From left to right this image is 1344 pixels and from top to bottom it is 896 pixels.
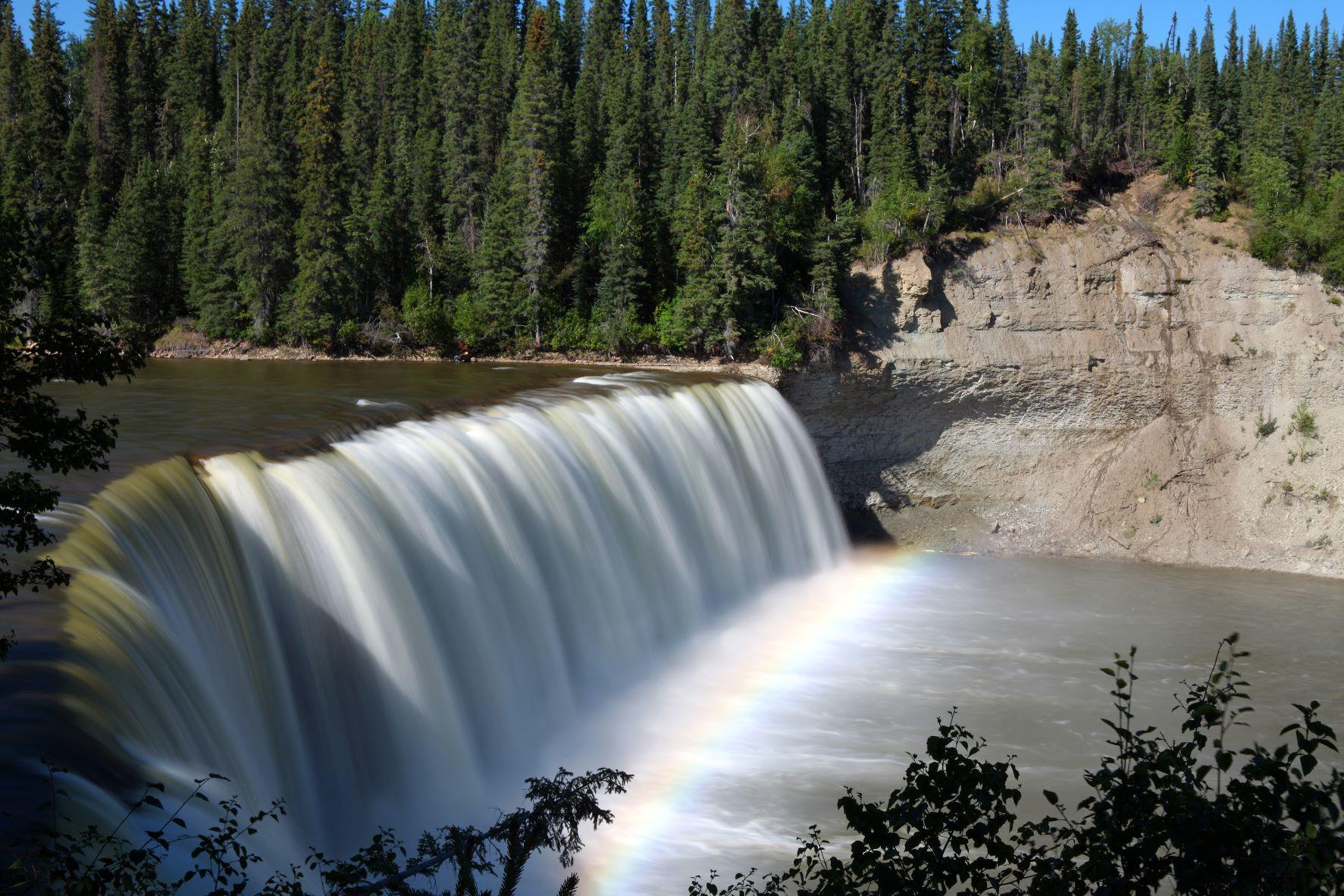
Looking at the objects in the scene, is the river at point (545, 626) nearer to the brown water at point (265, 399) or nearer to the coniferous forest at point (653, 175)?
the brown water at point (265, 399)

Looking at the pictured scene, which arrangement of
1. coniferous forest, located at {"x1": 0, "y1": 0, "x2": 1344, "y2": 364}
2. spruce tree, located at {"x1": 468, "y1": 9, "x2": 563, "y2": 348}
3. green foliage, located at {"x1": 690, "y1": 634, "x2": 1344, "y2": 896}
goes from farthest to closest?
1. spruce tree, located at {"x1": 468, "y1": 9, "x2": 563, "y2": 348}
2. coniferous forest, located at {"x1": 0, "y1": 0, "x2": 1344, "y2": 364}
3. green foliage, located at {"x1": 690, "y1": 634, "x2": 1344, "y2": 896}

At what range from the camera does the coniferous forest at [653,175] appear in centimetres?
3297

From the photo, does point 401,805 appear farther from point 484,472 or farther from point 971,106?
point 971,106

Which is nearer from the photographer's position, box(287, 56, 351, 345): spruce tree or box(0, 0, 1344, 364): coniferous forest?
box(0, 0, 1344, 364): coniferous forest

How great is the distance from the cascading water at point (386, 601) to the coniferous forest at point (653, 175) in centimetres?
1250

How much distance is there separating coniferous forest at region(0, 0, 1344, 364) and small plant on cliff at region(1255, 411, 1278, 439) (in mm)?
4769

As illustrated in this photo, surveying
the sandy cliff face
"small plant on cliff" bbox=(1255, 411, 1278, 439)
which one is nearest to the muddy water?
the sandy cliff face

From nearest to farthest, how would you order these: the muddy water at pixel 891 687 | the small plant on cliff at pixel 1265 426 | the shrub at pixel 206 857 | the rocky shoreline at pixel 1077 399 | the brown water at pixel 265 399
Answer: the shrub at pixel 206 857
the muddy water at pixel 891 687
the brown water at pixel 265 399
the rocky shoreline at pixel 1077 399
the small plant on cliff at pixel 1265 426

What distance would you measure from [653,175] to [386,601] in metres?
32.7

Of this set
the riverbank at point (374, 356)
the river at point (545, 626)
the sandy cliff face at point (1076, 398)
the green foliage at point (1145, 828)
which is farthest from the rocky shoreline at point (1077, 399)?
the green foliage at point (1145, 828)

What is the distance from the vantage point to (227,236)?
139ft

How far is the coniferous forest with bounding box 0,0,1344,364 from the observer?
108ft

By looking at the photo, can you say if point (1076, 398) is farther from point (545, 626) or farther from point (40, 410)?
point (40, 410)

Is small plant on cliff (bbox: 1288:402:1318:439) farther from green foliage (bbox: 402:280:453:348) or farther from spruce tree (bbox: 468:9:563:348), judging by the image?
green foliage (bbox: 402:280:453:348)
